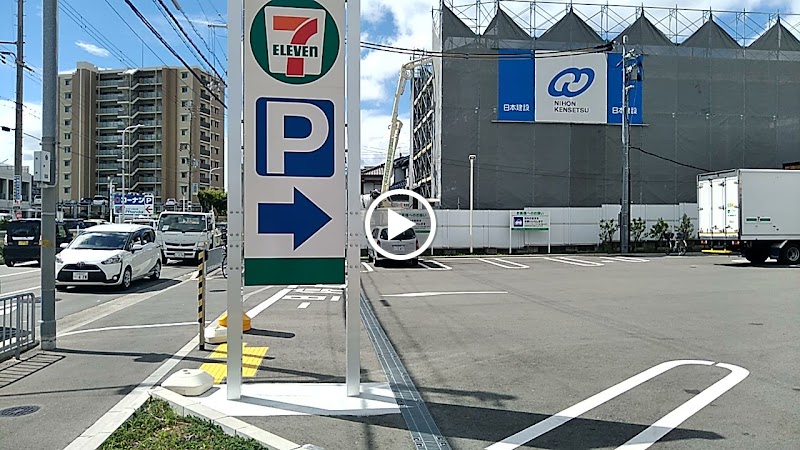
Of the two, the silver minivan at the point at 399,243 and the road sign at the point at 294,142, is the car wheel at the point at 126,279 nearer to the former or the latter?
the silver minivan at the point at 399,243

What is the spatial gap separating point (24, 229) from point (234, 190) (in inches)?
814

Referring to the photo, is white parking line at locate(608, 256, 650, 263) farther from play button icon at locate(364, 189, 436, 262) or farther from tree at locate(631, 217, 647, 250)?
play button icon at locate(364, 189, 436, 262)

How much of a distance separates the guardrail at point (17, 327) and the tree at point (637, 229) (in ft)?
103

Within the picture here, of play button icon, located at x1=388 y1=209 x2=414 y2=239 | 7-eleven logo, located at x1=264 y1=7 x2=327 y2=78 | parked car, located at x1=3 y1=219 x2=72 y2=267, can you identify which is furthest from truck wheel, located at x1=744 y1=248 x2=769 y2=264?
parked car, located at x1=3 y1=219 x2=72 y2=267

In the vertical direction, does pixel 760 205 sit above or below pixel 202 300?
above

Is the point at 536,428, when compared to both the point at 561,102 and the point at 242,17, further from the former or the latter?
the point at 561,102

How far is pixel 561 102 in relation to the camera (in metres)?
38.4

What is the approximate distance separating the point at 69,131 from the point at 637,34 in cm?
6326

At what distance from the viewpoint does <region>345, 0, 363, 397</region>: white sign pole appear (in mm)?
6293

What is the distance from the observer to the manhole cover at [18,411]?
5.71m

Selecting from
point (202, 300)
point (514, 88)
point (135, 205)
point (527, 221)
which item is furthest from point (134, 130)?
point (202, 300)

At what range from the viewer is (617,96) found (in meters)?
39.2

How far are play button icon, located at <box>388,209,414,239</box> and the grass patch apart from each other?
46.1 feet

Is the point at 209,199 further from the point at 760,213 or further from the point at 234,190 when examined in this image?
the point at 234,190
